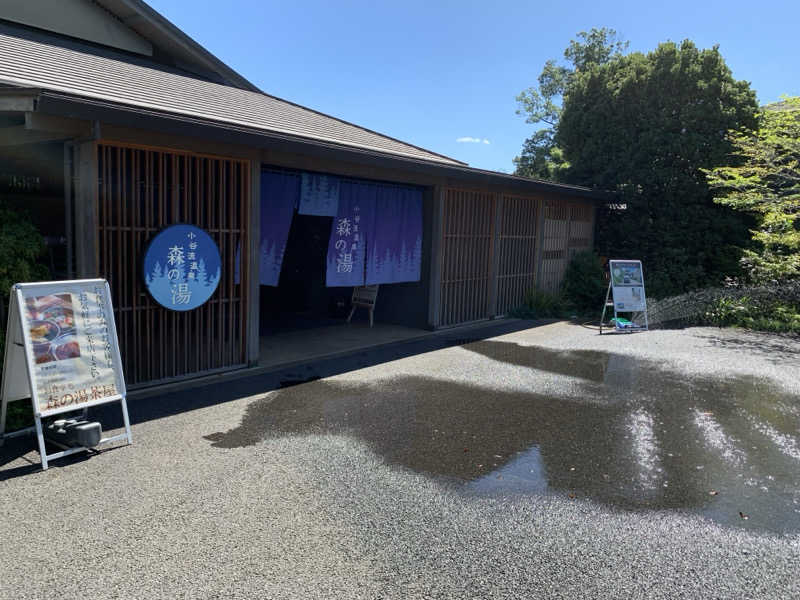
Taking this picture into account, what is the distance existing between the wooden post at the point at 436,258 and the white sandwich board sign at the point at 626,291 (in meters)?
3.07

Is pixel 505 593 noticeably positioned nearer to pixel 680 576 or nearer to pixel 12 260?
pixel 680 576

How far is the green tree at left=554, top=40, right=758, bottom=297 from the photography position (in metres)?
13.7

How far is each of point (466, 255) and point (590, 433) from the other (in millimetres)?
6000

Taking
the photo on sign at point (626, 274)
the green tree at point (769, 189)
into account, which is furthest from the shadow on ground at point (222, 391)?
the green tree at point (769, 189)

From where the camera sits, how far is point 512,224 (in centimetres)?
1220

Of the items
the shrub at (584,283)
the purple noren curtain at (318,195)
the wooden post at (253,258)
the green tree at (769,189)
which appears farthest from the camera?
the shrub at (584,283)

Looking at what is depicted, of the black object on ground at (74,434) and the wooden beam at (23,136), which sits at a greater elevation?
the wooden beam at (23,136)

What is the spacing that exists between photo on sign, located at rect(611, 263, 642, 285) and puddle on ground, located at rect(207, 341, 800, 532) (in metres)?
3.54

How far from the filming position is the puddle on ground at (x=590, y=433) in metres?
4.27

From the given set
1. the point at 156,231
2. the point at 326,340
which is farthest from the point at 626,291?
the point at 156,231

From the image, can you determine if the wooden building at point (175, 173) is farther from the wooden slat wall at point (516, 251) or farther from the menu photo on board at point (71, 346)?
the menu photo on board at point (71, 346)

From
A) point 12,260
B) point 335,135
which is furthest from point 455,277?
point 12,260

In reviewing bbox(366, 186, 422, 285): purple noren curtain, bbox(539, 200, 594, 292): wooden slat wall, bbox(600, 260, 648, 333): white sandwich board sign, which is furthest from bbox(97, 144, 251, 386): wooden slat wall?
bbox(539, 200, 594, 292): wooden slat wall

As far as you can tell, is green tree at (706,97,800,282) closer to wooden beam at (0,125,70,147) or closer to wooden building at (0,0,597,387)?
wooden building at (0,0,597,387)
